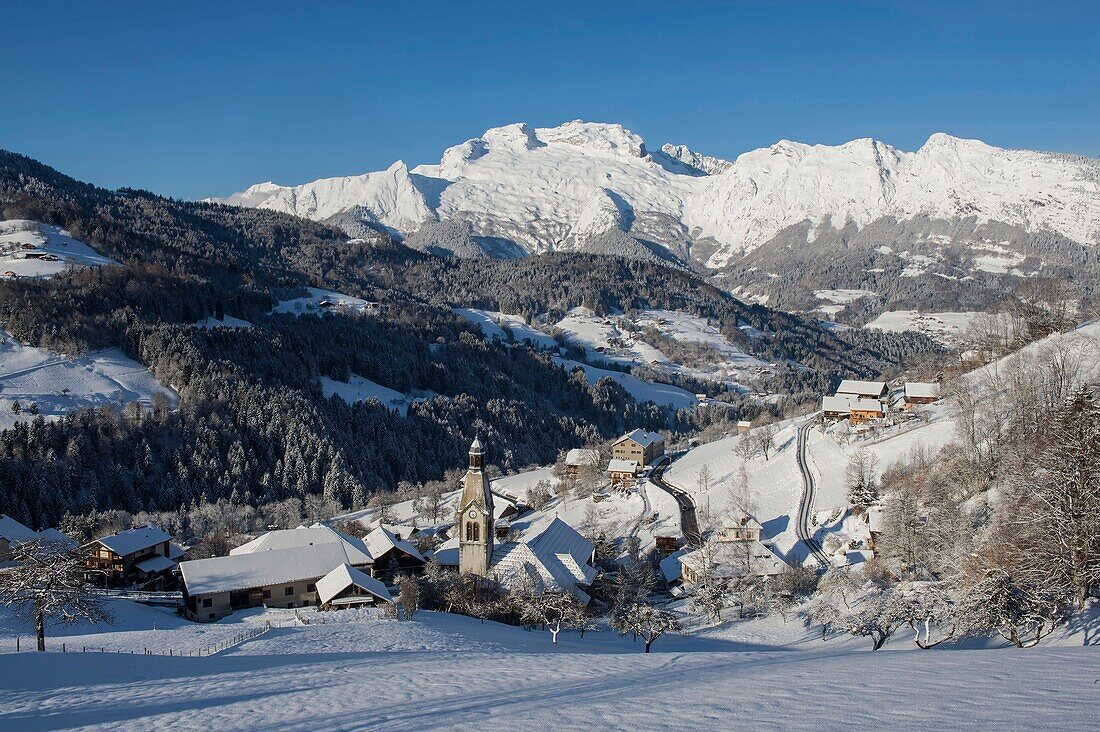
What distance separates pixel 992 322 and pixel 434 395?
110 m

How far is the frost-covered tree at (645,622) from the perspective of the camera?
3994 centimetres

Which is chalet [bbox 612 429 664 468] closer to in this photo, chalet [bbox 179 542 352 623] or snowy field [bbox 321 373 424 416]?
chalet [bbox 179 542 352 623]

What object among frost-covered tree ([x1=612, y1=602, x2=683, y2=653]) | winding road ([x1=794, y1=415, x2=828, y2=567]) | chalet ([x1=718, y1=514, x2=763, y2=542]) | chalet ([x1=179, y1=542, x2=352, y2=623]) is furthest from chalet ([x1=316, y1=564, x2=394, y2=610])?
winding road ([x1=794, y1=415, x2=828, y2=567])

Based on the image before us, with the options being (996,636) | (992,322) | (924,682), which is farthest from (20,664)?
(992,322)

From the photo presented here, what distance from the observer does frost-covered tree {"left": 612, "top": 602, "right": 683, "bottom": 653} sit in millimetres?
39938

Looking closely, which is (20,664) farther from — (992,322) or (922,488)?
(992,322)

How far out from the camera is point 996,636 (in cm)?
3203

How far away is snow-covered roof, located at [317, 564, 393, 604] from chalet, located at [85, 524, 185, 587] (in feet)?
79.9

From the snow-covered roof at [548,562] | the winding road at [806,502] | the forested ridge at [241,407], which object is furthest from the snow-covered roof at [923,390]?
the forested ridge at [241,407]

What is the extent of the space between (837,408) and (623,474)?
2906 centimetres

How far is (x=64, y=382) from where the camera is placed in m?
116

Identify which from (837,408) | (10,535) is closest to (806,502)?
(837,408)

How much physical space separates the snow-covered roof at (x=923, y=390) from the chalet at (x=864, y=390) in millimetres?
5176

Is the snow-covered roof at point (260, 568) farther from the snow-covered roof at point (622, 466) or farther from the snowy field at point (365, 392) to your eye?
the snowy field at point (365, 392)
